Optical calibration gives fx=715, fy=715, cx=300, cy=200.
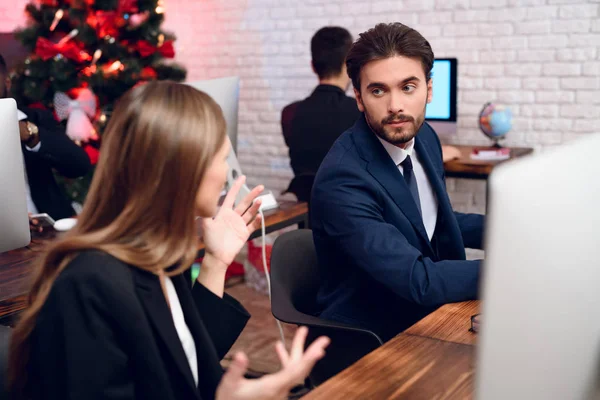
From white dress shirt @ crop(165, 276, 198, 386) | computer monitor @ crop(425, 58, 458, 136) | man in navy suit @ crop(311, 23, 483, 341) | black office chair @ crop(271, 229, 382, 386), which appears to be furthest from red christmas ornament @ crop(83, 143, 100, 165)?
white dress shirt @ crop(165, 276, 198, 386)

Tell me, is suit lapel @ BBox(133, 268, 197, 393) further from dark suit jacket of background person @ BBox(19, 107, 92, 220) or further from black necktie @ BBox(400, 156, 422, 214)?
dark suit jacket of background person @ BBox(19, 107, 92, 220)

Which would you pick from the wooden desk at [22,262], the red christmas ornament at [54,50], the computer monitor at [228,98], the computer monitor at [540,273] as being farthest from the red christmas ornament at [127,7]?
the computer monitor at [540,273]

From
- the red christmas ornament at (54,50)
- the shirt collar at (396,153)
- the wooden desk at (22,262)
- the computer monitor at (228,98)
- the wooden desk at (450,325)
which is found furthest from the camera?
the red christmas ornament at (54,50)

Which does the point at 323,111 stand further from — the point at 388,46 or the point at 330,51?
the point at 388,46

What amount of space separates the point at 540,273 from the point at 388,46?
3.87 feet

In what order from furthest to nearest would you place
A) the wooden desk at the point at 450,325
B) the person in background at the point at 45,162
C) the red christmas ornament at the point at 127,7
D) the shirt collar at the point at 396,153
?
the red christmas ornament at the point at 127,7 < the person in background at the point at 45,162 < the shirt collar at the point at 396,153 < the wooden desk at the point at 450,325

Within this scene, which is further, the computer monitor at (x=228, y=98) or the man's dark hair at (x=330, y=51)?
the man's dark hair at (x=330, y=51)

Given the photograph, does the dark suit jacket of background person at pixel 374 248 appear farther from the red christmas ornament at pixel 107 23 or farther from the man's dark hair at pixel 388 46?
the red christmas ornament at pixel 107 23

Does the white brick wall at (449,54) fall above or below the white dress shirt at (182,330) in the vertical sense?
above

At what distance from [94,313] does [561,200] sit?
65 cm

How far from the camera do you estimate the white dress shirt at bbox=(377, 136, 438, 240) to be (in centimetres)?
182

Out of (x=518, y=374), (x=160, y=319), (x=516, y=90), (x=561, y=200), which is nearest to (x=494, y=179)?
(x=561, y=200)

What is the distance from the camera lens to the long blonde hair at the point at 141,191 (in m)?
1.06

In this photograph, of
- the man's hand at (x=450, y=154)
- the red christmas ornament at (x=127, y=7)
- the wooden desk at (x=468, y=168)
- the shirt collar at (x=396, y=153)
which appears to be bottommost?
the wooden desk at (x=468, y=168)
